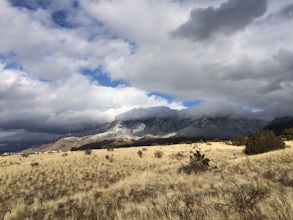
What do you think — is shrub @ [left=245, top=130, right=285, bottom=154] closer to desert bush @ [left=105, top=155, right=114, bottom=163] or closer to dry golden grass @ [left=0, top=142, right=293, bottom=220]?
dry golden grass @ [left=0, top=142, right=293, bottom=220]

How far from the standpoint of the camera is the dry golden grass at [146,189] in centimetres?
881

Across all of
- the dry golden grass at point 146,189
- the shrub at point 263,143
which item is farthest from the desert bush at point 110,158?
the shrub at point 263,143

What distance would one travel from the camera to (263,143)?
123 feet

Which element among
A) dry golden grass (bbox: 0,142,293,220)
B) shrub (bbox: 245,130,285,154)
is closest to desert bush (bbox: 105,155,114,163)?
dry golden grass (bbox: 0,142,293,220)

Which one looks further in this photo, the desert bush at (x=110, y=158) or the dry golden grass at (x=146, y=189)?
the desert bush at (x=110, y=158)

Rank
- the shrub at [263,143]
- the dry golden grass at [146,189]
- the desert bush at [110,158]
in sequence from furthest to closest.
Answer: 1. the desert bush at [110,158]
2. the shrub at [263,143]
3. the dry golden grass at [146,189]

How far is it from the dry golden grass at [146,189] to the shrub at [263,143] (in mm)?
3324

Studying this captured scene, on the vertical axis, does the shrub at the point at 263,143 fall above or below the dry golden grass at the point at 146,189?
above

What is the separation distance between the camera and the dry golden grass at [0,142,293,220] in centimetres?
881

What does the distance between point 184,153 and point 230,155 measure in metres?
7.61

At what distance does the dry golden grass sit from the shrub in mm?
3324

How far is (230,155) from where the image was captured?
41.4 meters

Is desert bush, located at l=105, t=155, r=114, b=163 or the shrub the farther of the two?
desert bush, located at l=105, t=155, r=114, b=163

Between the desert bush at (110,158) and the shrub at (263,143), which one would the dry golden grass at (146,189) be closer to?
the desert bush at (110,158)
